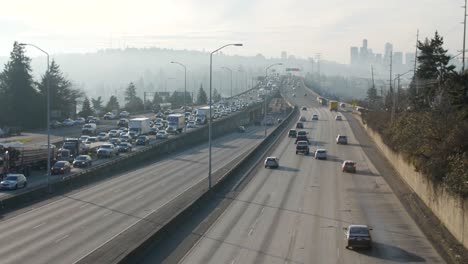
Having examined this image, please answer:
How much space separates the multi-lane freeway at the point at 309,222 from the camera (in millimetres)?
27047

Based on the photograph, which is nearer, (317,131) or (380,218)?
(380,218)

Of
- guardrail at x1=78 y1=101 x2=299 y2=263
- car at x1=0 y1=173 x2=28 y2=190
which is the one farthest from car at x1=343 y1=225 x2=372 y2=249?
car at x1=0 y1=173 x2=28 y2=190

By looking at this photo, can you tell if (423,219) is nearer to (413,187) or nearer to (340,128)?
(413,187)

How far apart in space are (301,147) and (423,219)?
124 ft

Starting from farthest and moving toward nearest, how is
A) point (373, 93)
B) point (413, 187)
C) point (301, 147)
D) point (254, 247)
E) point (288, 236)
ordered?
point (373, 93)
point (301, 147)
point (413, 187)
point (288, 236)
point (254, 247)

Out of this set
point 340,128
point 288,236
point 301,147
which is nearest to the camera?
point 288,236

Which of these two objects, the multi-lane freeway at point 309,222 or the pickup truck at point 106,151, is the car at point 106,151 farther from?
the multi-lane freeway at point 309,222

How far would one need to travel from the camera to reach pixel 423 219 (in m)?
36.2

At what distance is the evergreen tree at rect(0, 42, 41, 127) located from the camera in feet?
312

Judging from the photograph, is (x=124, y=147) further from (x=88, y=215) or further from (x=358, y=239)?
(x=358, y=239)

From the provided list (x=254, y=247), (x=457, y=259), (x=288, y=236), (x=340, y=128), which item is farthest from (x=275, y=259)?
(x=340, y=128)

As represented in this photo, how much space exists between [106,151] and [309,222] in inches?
1353

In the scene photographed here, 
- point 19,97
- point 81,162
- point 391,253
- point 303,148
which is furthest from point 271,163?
point 19,97

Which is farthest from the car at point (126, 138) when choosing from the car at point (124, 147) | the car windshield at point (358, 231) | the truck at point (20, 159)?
the car windshield at point (358, 231)
